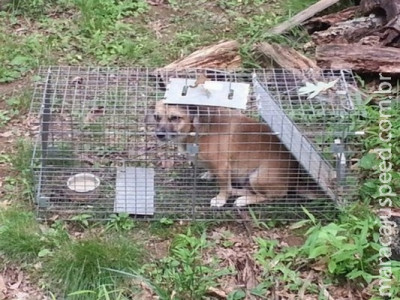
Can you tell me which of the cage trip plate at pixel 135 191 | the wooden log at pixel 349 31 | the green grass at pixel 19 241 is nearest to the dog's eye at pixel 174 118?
the cage trip plate at pixel 135 191

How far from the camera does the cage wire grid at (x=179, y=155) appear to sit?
4.07 m

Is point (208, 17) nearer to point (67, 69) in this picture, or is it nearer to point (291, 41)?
point (291, 41)

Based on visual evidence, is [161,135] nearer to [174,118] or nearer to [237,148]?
[174,118]

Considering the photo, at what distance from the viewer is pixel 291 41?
596 centimetres

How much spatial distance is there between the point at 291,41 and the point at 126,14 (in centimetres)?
140

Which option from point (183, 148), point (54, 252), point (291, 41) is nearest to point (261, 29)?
point (291, 41)

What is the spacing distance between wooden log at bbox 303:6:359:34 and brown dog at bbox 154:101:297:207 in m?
2.18

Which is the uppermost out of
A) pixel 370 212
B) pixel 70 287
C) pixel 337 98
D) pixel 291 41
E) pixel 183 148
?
pixel 291 41

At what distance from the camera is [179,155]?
4359mm

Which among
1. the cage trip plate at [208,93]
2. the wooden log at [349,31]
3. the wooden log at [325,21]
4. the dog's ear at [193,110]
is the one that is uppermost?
the wooden log at [325,21]

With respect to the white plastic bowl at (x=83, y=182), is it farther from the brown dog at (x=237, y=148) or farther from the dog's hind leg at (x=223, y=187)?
the dog's hind leg at (x=223, y=187)

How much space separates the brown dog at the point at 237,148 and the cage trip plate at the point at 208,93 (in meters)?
0.11

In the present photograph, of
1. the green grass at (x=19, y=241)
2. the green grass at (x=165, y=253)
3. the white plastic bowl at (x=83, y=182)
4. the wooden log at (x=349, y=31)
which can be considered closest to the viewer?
the green grass at (x=165, y=253)

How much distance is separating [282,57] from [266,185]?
1536mm
